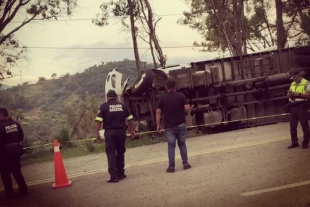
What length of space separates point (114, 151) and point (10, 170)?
1.48 metres

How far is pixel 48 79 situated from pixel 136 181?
2.60 m

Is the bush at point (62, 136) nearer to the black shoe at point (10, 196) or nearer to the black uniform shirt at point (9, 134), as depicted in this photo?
the black uniform shirt at point (9, 134)

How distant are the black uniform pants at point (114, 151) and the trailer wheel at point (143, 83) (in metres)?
3.04

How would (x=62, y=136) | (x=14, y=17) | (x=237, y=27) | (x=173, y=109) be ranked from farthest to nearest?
(x=237, y=27)
(x=173, y=109)
(x=62, y=136)
(x=14, y=17)

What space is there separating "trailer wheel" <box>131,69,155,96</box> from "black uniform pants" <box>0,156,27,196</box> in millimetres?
3884

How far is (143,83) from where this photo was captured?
28.4ft

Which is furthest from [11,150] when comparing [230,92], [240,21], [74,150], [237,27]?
[237,27]

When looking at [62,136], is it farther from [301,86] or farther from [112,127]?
[301,86]

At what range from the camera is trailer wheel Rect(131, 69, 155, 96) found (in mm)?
8180

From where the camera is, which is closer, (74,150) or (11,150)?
(11,150)

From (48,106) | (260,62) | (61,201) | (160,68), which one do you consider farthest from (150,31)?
(260,62)

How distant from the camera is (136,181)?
192 inches

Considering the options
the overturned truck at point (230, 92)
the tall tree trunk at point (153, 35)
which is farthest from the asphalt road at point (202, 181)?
the overturned truck at point (230, 92)

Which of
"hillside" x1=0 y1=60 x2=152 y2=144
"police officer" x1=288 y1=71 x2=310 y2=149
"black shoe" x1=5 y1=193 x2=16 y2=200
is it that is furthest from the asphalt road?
"hillside" x1=0 y1=60 x2=152 y2=144
